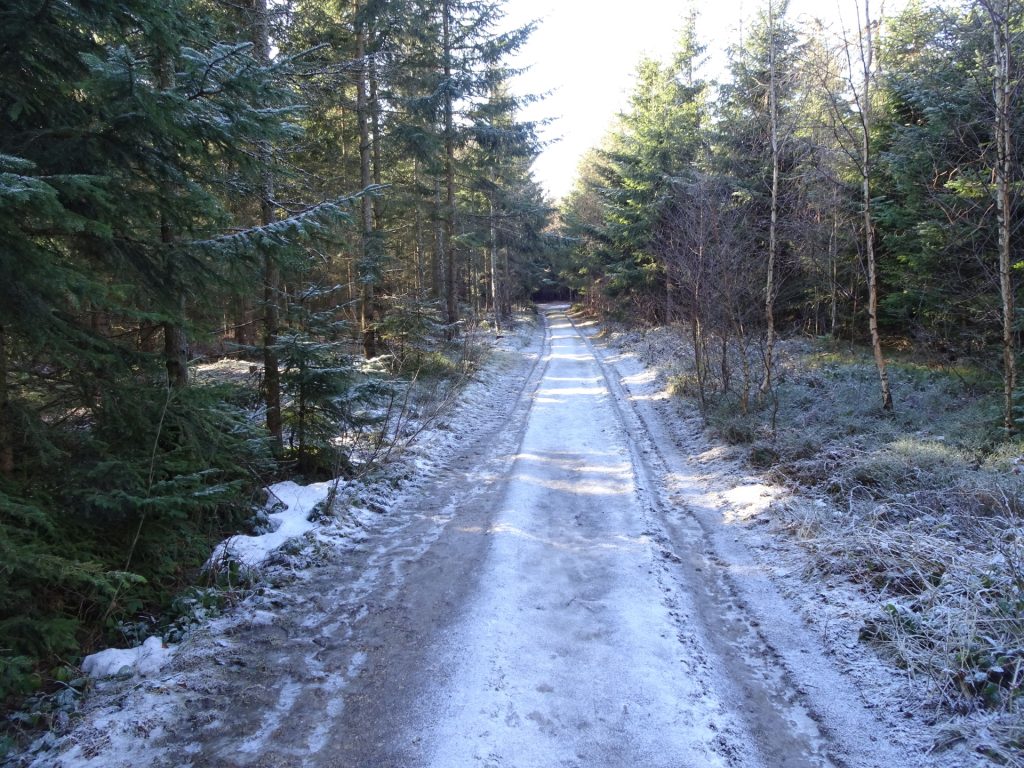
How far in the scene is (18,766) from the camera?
2.99 metres

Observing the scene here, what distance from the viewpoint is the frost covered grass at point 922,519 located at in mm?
3477

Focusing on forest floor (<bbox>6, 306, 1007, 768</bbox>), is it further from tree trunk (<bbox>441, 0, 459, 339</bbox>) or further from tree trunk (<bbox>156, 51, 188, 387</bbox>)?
tree trunk (<bbox>441, 0, 459, 339</bbox>)

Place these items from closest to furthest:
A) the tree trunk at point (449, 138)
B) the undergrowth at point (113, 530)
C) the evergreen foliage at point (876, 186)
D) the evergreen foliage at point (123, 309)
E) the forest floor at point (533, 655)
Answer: the forest floor at point (533, 655), the undergrowth at point (113, 530), the evergreen foliage at point (123, 309), the evergreen foliage at point (876, 186), the tree trunk at point (449, 138)

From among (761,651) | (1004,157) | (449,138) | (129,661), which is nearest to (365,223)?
(449,138)

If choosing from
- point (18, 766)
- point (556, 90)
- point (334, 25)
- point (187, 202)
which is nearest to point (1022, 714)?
point (18, 766)

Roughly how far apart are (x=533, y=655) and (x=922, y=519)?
4284mm

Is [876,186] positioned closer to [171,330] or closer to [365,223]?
[365,223]

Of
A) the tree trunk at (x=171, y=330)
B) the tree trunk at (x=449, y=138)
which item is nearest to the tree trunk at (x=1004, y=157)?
the tree trunk at (x=171, y=330)

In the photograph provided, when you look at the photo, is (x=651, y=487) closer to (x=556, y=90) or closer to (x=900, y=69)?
(x=900, y=69)

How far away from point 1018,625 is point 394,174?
21.5 meters

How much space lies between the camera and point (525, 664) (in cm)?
400

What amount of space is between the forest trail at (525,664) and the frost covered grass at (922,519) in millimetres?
602

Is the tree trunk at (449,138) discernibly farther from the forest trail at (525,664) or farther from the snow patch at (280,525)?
the forest trail at (525,664)

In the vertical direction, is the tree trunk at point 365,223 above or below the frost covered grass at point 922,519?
above
